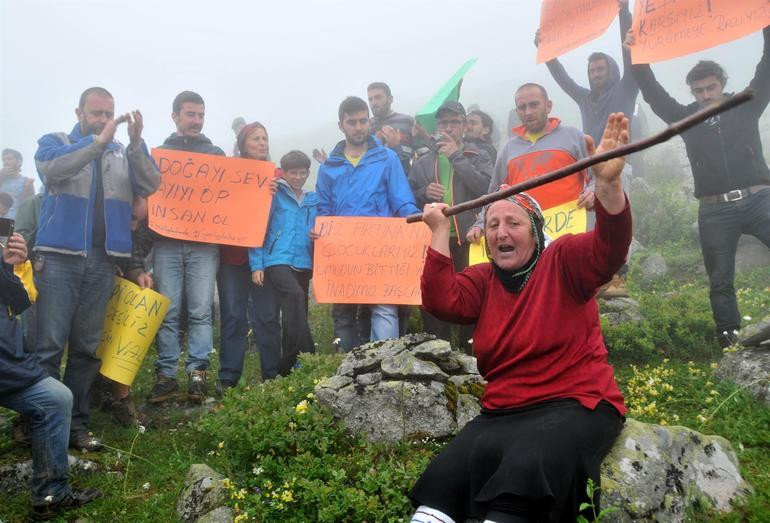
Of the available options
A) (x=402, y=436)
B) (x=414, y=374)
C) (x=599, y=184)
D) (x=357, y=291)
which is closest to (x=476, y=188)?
(x=357, y=291)

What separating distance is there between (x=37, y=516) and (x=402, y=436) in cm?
271

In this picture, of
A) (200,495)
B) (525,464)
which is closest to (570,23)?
(525,464)

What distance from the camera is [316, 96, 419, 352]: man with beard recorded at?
6586 mm

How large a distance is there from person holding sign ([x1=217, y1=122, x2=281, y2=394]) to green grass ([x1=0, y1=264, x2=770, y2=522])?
2.30ft

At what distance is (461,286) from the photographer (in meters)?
3.59

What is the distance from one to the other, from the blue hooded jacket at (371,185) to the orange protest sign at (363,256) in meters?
0.16

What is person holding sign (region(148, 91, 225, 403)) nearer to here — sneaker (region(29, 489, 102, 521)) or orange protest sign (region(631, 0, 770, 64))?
sneaker (region(29, 489, 102, 521))

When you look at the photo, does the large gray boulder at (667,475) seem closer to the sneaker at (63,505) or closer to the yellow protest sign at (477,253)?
the yellow protest sign at (477,253)

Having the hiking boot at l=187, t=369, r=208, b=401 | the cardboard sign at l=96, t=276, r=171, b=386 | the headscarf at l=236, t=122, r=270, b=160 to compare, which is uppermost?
the headscarf at l=236, t=122, r=270, b=160

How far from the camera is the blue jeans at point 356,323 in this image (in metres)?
6.27

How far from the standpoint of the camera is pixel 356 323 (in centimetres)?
684

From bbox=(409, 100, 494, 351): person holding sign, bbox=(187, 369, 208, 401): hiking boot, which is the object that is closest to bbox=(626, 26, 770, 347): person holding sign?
bbox=(409, 100, 494, 351): person holding sign

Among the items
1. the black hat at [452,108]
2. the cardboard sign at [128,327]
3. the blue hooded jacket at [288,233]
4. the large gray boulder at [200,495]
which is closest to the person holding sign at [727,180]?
the black hat at [452,108]

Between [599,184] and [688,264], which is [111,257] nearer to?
[599,184]
